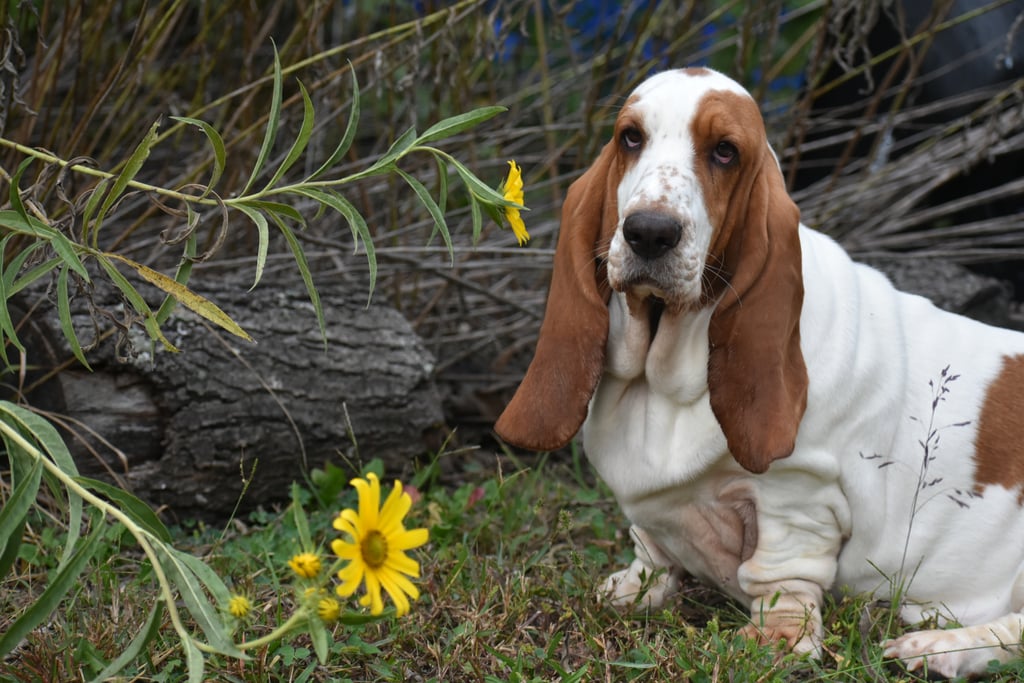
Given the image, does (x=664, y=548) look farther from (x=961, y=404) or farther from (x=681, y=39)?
(x=681, y=39)

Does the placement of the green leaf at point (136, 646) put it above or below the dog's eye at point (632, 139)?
below

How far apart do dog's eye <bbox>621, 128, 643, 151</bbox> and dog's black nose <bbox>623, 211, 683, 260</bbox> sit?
9.8 inches

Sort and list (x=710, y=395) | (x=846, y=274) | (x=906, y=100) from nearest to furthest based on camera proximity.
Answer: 1. (x=710, y=395)
2. (x=846, y=274)
3. (x=906, y=100)

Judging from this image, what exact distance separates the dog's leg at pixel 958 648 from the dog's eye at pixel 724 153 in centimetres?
109

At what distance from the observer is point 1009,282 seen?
465cm

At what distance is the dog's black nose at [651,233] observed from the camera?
7.61ft

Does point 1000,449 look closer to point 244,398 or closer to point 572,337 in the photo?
point 572,337

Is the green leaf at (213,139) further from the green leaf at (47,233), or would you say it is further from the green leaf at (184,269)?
the green leaf at (47,233)

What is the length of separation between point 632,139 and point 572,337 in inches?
17.6

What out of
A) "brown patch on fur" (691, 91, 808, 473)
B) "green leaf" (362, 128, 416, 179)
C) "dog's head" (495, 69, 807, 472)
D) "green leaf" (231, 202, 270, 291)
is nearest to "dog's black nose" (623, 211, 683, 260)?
"dog's head" (495, 69, 807, 472)

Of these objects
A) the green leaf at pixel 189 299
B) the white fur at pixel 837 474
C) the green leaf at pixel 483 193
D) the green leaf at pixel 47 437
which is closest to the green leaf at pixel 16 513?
the green leaf at pixel 47 437

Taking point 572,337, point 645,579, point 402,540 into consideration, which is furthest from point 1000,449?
point 402,540

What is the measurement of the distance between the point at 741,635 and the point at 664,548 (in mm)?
416

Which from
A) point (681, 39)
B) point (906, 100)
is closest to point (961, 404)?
point (681, 39)
